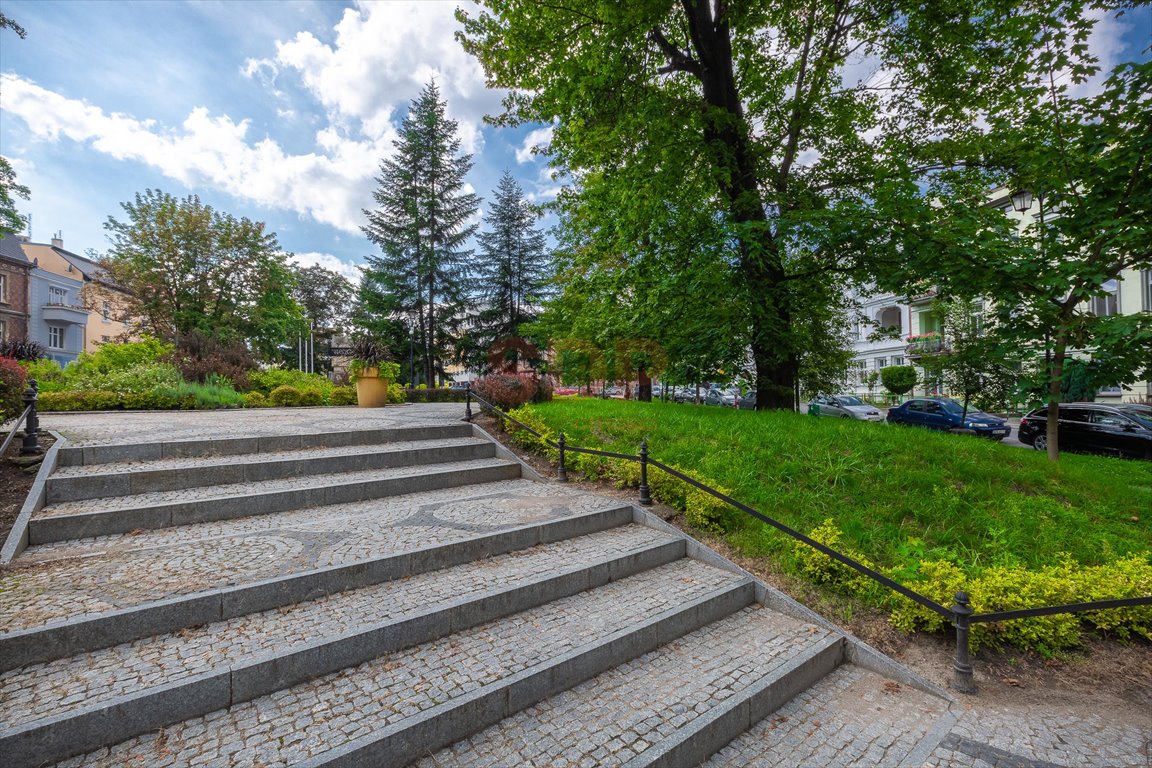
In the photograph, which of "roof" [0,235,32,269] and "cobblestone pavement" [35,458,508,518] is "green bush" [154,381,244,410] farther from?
"roof" [0,235,32,269]

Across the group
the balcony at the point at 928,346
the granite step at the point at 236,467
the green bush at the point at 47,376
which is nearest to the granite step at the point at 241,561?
the granite step at the point at 236,467

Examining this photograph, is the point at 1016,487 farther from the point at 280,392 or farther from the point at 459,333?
the point at 459,333

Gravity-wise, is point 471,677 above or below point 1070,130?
below

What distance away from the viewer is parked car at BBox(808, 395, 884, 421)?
1950 cm

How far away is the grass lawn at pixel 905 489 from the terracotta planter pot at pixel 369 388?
745 centimetres

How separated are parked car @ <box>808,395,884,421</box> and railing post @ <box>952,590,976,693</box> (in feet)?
58.5

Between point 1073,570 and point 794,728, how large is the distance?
116 inches

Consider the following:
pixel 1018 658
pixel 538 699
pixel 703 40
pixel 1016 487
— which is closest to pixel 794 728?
pixel 538 699

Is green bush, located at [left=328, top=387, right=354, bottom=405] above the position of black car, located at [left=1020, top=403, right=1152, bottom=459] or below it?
above

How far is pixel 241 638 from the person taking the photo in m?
2.60

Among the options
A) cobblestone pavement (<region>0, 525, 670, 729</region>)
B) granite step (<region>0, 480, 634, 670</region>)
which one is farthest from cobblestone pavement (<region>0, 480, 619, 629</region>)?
cobblestone pavement (<region>0, 525, 670, 729</region>)

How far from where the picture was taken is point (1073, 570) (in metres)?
3.64

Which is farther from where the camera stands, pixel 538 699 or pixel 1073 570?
pixel 1073 570

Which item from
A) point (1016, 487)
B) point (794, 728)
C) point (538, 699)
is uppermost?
point (1016, 487)
